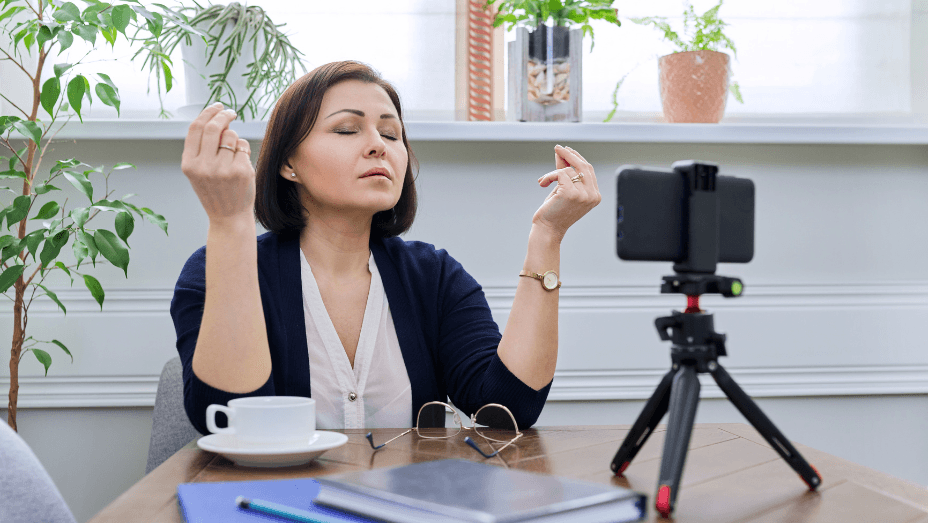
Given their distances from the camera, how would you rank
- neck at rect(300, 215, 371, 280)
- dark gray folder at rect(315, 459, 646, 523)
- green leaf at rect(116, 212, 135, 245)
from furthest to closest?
green leaf at rect(116, 212, 135, 245)
neck at rect(300, 215, 371, 280)
dark gray folder at rect(315, 459, 646, 523)

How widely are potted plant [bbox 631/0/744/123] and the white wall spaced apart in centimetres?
9

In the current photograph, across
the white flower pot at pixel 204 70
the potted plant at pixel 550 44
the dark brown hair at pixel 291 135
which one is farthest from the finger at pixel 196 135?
the potted plant at pixel 550 44

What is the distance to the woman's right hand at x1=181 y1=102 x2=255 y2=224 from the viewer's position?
0.73 meters

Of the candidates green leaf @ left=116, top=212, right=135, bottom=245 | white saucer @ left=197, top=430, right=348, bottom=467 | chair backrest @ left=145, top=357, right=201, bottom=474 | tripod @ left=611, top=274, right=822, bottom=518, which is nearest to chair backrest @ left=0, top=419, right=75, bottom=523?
white saucer @ left=197, top=430, right=348, bottom=467

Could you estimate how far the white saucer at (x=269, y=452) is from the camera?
0.64 metres

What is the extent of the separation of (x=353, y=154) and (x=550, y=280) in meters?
0.36

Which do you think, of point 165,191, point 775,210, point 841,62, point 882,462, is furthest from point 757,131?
point 165,191

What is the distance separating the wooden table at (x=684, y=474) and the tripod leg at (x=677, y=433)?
0.06 feet

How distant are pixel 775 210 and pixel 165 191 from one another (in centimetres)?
144

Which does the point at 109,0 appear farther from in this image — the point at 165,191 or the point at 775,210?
the point at 775,210

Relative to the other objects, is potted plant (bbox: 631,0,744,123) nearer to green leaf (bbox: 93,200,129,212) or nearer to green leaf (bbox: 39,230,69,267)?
green leaf (bbox: 93,200,129,212)

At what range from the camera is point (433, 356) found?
119 centimetres

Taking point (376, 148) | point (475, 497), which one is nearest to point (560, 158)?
point (376, 148)

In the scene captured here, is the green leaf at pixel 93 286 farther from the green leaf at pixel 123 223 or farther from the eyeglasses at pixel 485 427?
the eyeglasses at pixel 485 427
